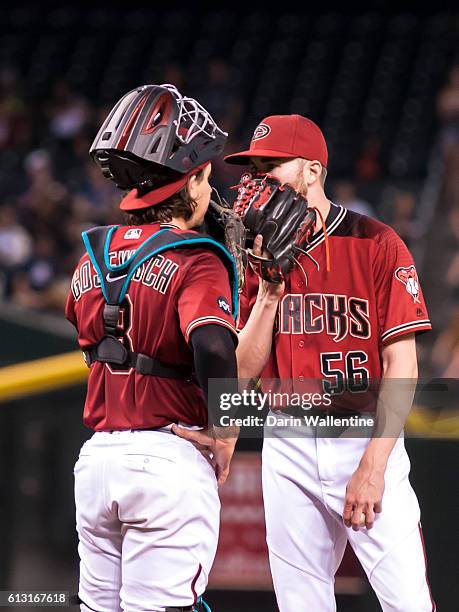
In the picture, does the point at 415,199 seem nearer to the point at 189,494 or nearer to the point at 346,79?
the point at 346,79

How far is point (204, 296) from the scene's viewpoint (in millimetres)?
2377

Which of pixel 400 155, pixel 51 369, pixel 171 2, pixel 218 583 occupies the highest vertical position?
pixel 171 2

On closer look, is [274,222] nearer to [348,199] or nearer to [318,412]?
[318,412]

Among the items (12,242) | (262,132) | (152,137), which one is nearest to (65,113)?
(12,242)

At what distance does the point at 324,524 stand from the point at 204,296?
0.87m

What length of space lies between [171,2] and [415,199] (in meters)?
6.81

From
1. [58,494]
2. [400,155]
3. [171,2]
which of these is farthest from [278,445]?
[171,2]

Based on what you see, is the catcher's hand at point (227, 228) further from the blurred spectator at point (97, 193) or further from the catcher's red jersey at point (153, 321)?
the blurred spectator at point (97, 193)

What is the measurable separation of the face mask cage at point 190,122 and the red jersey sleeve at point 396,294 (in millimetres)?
609

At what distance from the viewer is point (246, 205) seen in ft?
9.12

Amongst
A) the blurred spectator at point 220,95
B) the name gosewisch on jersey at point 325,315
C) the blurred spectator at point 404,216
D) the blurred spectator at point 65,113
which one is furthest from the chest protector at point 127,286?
the blurred spectator at point 65,113

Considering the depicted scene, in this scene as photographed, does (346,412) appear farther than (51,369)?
No

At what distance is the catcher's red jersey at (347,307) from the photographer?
9.27ft

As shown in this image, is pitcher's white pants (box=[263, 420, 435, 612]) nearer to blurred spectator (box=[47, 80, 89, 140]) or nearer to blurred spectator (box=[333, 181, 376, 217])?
blurred spectator (box=[333, 181, 376, 217])
